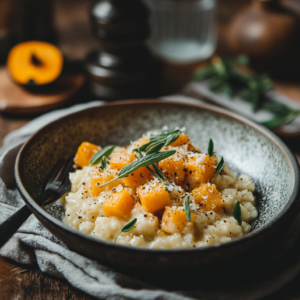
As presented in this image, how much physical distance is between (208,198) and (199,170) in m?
0.15

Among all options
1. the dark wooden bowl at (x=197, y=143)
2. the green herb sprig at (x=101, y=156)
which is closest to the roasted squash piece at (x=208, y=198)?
the dark wooden bowl at (x=197, y=143)

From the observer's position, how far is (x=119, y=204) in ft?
5.20

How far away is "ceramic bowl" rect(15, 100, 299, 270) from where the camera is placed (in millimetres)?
1295

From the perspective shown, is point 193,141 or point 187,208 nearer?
point 187,208

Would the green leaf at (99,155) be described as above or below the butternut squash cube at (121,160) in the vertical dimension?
below

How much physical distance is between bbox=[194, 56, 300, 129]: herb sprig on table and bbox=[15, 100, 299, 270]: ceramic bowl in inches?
28.1

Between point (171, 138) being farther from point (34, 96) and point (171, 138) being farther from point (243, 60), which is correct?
point (243, 60)

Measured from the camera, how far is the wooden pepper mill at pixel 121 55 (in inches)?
119

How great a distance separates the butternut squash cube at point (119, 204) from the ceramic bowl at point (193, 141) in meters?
0.23

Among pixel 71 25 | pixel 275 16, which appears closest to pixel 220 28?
pixel 275 16

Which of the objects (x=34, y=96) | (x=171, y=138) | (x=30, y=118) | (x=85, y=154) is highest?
(x=171, y=138)

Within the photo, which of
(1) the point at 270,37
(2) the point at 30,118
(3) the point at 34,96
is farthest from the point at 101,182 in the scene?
(1) the point at 270,37

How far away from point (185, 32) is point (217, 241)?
3163mm

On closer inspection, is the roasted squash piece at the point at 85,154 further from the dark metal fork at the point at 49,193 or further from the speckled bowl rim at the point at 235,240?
the speckled bowl rim at the point at 235,240
